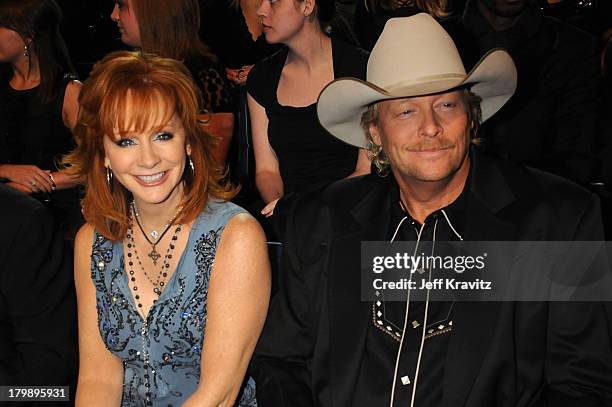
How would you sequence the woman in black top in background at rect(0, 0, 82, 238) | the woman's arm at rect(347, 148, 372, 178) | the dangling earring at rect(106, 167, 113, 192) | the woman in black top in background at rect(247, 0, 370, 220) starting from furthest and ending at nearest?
the woman in black top in background at rect(0, 0, 82, 238) < the woman in black top in background at rect(247, 0, 370, 220) < the woman's arm at rect(347, 148, 372, 178) < the dangling earring at rect(106, 167, 113, 192)

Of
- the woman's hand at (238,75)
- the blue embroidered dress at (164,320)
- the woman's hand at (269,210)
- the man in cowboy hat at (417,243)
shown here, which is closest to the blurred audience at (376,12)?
the woman's hand at (238,75)

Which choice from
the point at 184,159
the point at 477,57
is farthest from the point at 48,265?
the point at 477,57

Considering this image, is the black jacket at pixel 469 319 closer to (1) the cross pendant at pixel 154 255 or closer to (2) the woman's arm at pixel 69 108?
(1) the cross pendant at pixel 154 255

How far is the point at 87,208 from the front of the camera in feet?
9.31

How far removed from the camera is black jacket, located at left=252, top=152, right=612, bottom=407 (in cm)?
246

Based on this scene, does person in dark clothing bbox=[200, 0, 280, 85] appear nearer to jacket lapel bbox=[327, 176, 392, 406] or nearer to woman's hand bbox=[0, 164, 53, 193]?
woman's hand bbox=[0, 164, 53, 193]

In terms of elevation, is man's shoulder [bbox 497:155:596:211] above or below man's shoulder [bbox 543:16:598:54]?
below

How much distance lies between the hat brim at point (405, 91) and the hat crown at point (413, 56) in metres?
0.02

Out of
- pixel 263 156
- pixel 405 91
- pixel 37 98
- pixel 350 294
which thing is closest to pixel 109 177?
pixel 350 294

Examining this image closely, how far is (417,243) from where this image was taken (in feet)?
8.91

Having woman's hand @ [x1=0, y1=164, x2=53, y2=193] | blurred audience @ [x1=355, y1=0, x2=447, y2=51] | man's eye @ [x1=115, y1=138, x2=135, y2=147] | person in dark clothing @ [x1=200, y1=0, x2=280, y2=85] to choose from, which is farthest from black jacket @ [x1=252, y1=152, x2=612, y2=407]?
person in dark clothing @ [x1=200, y1=0, x2=280, y2=85]

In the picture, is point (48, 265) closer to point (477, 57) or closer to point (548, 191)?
point (548, 191)

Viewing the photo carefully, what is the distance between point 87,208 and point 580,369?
5.13 feet

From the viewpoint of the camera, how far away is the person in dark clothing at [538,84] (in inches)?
152
